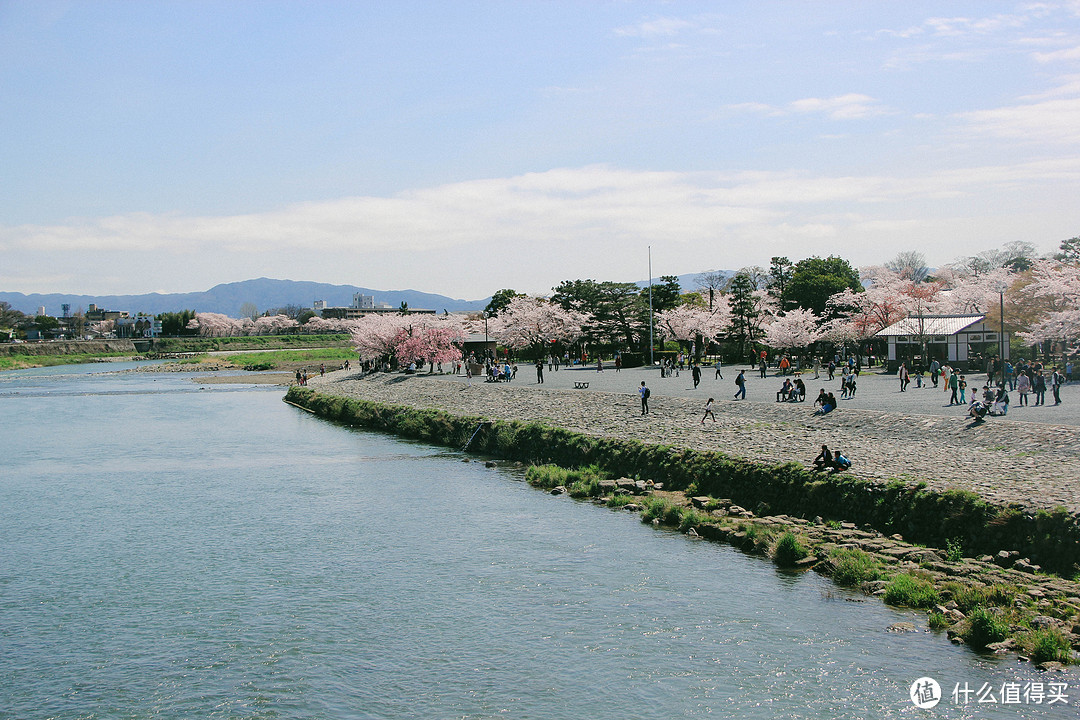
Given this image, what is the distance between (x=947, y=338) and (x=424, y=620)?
43.0 m

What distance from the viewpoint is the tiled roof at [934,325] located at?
4691cm

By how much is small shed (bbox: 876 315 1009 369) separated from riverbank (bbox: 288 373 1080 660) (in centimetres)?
2343

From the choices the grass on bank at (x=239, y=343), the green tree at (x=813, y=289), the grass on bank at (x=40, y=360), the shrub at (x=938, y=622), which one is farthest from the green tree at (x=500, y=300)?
the shrub at (x=938, y=622)

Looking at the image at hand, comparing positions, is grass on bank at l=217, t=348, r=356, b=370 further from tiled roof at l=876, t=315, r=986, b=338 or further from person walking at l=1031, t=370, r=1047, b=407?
person walking at l=1031, t=370, r=1047, b=407

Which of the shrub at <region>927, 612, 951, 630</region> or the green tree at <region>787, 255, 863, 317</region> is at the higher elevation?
the green tree at <region>787, 255, 863, 317</region>

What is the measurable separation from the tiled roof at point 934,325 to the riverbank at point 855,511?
23.7 metres

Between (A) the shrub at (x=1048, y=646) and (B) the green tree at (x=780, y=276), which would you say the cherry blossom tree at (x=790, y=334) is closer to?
(B) the green tree at (x=780, y=276)

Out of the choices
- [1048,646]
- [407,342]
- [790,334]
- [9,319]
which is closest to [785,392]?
[1048,646]

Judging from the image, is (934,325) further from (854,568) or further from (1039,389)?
(854,568)

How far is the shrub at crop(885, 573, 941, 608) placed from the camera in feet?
45.6

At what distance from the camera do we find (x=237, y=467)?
31.0 m

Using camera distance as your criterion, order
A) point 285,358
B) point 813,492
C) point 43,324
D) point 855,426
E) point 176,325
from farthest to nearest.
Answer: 1. point 176,325
2. point 43,324
3. point 285,358
4. point 855,426
5. point 813,492

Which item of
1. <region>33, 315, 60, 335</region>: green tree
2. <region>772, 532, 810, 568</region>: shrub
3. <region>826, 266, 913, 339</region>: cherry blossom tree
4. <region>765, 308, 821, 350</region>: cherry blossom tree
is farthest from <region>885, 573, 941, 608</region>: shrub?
<region>33, 315, 60, 335</region>: green tree

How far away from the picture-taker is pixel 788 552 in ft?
54.9
